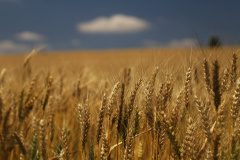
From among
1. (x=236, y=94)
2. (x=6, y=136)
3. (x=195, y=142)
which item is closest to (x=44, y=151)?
(x=6, y=136)

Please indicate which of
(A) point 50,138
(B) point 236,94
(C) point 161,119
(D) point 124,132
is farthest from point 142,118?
(A) point 50,138

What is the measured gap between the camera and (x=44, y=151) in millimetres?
1398

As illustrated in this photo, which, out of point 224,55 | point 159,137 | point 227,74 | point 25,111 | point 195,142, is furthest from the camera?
point 25,111

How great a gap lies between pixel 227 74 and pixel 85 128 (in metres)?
0.85

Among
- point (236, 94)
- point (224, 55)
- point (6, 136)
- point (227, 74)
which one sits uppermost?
point (224, 55)

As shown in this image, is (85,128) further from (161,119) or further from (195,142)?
(195,142)

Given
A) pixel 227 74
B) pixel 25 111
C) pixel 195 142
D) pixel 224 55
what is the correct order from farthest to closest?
1. pixel 25 111
2. pixel 224 55
3. pixel 227 74
4. pixel 195 142

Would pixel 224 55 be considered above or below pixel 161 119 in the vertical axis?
above

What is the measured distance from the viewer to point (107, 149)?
1218mm

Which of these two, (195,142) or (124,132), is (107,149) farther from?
(195,142)

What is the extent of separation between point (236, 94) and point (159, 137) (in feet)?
1.36

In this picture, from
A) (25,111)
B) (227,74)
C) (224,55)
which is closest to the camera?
(227,74)

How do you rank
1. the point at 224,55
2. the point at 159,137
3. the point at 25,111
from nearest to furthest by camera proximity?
the point at 159,137
the point at 224,55
the point at 25,111

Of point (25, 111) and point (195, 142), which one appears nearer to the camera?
point (195, 142)
